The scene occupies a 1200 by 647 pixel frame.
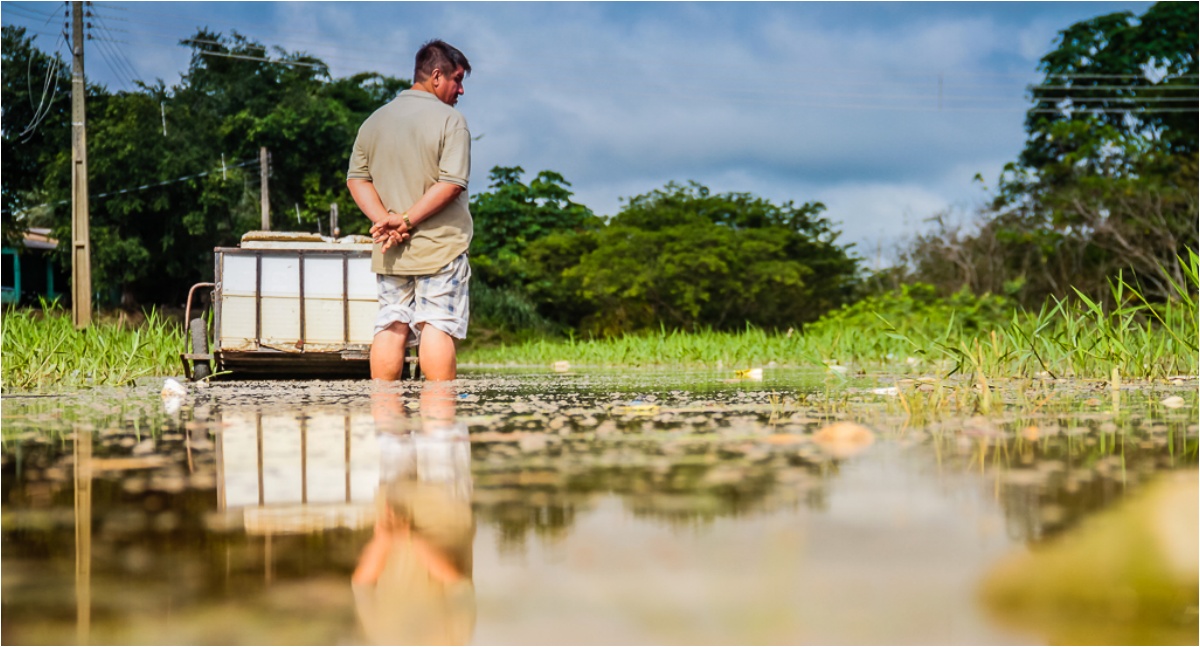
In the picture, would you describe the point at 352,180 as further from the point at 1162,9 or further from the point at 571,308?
the point at 1162,9

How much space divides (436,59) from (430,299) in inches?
45.7

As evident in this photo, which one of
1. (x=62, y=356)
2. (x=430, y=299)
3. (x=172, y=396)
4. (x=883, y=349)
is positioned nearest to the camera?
(x=172, y=396)

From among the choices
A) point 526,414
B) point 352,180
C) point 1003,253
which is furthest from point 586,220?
point 526,414

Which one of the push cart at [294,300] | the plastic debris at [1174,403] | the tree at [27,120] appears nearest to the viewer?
the plastic debris at [1174,403]

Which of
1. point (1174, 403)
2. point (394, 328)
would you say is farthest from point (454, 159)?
point (1174, 403)

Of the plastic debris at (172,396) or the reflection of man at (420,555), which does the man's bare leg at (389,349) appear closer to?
the plastic debris at (172,396)

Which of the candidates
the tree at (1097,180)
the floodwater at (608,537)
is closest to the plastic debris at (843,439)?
the floodwater at (608,537)

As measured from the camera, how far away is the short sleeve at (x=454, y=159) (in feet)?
15.5

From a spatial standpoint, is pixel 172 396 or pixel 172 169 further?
pixel 172 169

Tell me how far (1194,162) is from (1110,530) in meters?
27.3

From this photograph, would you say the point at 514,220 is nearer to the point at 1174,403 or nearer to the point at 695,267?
the point at 695,267

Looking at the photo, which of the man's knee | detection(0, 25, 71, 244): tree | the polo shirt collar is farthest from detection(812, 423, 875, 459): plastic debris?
detection(0, 25, 71, 244): tree

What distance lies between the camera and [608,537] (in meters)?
→ 1.13

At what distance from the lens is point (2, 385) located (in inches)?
185
